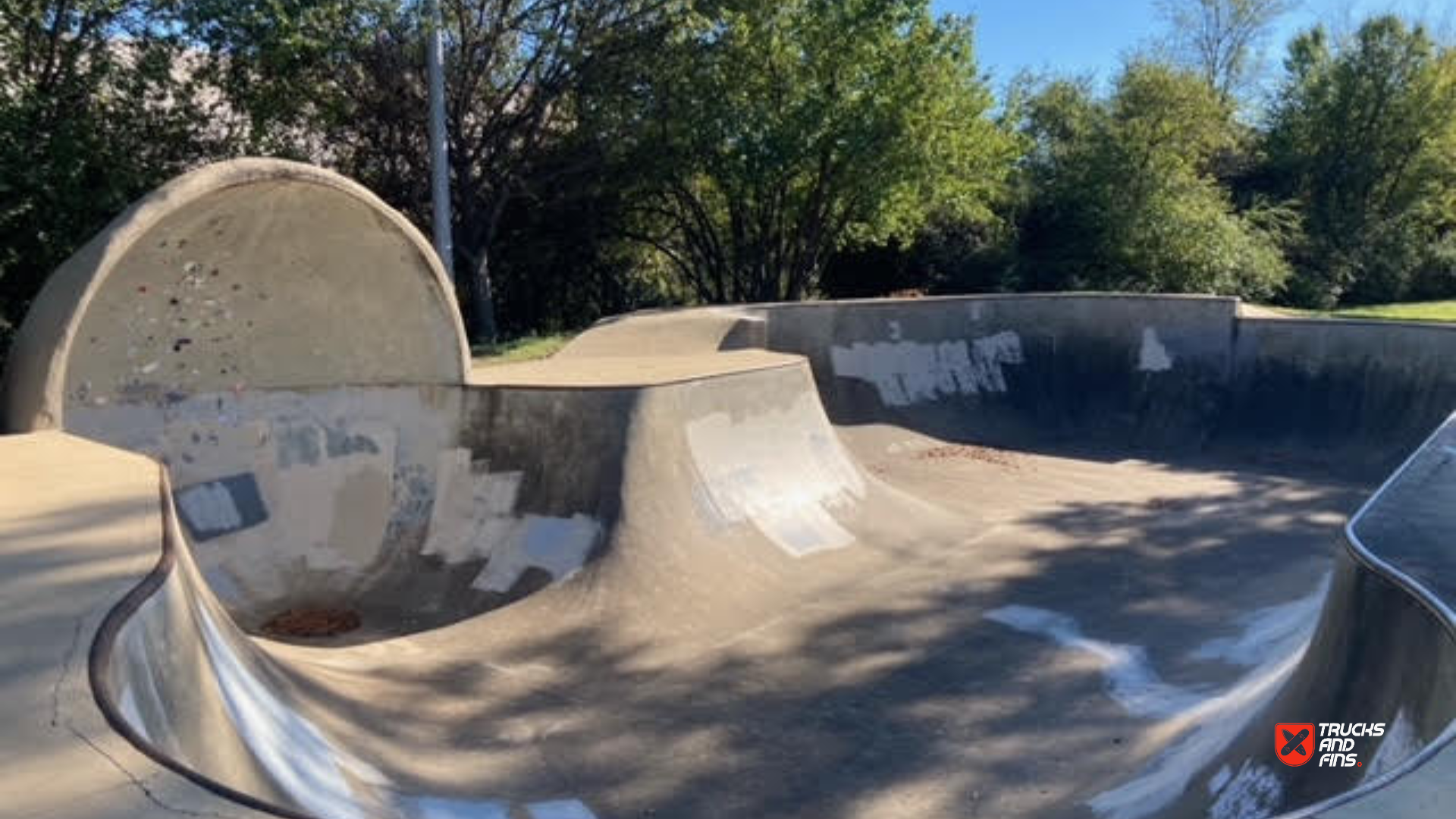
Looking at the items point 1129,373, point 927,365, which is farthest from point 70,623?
point 1129,373

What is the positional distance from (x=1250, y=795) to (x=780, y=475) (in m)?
6.02

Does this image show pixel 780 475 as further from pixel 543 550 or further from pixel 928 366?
pixel 928 366

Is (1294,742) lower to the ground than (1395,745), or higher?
lower

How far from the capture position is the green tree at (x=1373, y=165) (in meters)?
25.1

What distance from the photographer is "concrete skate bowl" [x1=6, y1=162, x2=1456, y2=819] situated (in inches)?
160

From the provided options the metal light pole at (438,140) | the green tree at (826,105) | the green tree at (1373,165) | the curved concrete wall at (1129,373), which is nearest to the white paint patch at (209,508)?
the metal light pole at (438,140)

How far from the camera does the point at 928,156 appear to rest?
17.8 metres

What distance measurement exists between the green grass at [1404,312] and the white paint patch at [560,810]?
58.6 ft

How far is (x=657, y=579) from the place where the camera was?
788 centimetres

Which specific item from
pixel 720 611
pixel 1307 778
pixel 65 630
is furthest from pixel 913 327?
pixel 65 630

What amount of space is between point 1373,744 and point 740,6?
53.7ft

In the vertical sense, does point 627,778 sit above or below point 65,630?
below

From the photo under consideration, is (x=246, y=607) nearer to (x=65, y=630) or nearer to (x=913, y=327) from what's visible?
(x=65, y=630)

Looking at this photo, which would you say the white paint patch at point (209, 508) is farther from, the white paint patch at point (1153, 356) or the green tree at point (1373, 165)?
the green tree at point (1373, 165)
